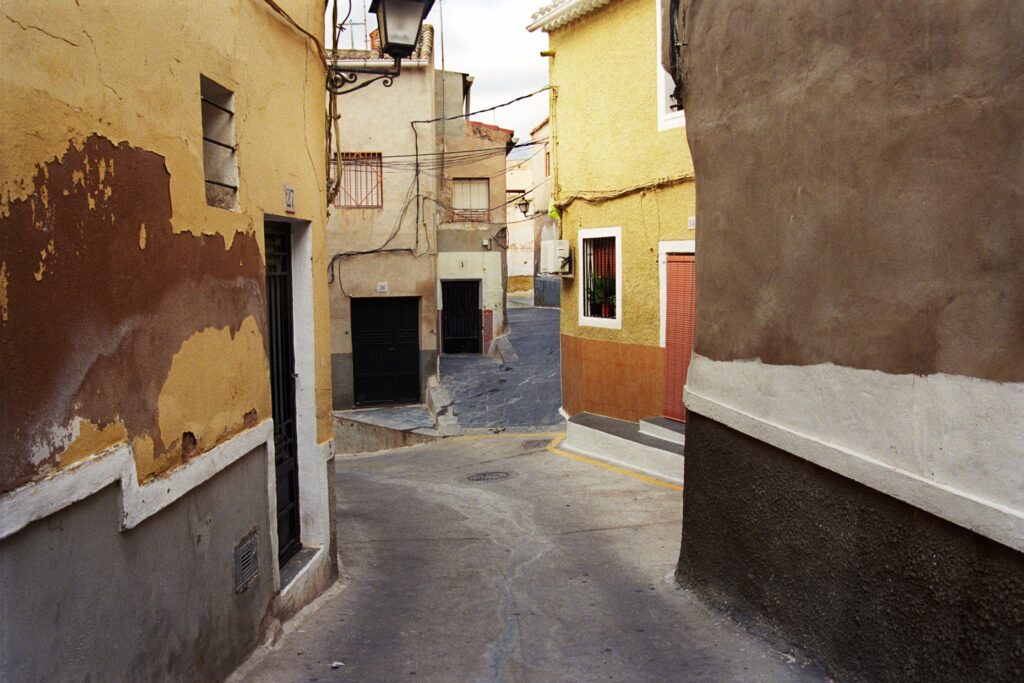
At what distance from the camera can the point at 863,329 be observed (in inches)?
185

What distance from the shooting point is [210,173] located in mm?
5258

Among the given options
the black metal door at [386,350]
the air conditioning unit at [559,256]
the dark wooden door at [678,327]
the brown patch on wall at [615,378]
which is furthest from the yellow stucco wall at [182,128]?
the black metal door at [386,350]

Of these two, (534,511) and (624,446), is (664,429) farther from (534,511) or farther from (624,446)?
(534,511)

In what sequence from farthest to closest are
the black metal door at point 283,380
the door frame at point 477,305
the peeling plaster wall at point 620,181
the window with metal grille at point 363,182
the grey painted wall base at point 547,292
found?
the grey painted wall base at point 547,292
the door frame at point 477,305
the window with metal grille at point 363,182
the peeling plaster wall at point 620,181
the black metal door at point 283,380

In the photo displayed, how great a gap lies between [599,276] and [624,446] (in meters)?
3.31

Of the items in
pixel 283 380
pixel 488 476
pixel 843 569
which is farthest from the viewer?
pixel 488 476

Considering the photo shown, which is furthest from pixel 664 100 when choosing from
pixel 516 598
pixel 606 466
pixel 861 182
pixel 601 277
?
pixel 861 182

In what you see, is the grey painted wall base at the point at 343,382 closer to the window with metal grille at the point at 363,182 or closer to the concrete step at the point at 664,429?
the window with metal grille at the point at 363,182

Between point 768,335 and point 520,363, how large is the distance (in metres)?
16.4

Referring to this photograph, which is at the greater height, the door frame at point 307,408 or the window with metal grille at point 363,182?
the window with metal grille at point 363,182

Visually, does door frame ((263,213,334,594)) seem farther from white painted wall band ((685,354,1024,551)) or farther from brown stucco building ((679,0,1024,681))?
white painted wall band ((685,354,1024,551))

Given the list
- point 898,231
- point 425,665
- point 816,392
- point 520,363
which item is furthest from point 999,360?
point 520,363

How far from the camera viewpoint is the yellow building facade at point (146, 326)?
2.98 meters

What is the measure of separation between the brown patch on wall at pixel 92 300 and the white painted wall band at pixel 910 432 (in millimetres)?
3364
